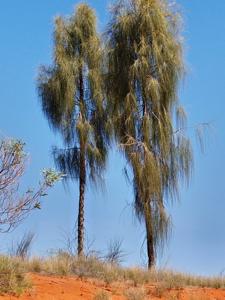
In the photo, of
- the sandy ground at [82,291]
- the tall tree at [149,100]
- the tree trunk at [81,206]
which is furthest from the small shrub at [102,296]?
the tree trunk at [81,206]

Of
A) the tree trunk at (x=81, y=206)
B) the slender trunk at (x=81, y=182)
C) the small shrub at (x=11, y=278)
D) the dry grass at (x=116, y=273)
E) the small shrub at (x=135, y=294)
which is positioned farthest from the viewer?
the slender trunk at (x=81, y=182)

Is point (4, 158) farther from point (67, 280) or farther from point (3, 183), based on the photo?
point (67, 280)

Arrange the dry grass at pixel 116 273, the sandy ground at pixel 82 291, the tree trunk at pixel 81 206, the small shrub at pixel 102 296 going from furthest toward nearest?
1. the tree trunk at pixel 81 206
2. the dry grass at pixel 116 273
3. the small shrub at pixel 102 296
4. the sandy ground at pixel 82 291

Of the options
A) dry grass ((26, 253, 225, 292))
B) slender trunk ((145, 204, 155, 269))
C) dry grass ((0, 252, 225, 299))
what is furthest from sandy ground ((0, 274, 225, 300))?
slender trunk ((145, 204, 155, 269))

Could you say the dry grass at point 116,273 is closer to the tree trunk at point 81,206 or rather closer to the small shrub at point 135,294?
the small shrub at point 135,294

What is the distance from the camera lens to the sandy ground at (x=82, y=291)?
1335 centimetres

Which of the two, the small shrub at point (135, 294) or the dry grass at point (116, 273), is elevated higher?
the dry grass at point (116, 273)

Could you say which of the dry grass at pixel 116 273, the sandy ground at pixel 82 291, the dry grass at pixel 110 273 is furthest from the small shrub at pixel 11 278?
the dry grass at pixel 116 273

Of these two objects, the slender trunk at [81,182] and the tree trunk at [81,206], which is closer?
the tree trunk at [81,206]

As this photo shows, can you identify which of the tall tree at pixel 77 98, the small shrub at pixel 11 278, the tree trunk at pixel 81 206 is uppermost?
the tall tree at pixel 77 98

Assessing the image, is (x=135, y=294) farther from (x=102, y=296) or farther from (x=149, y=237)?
(x=149, y=237)

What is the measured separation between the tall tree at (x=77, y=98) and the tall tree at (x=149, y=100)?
315cm

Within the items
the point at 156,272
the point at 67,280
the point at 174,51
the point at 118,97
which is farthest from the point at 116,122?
the point at 67,280

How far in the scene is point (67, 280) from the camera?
1515cm
